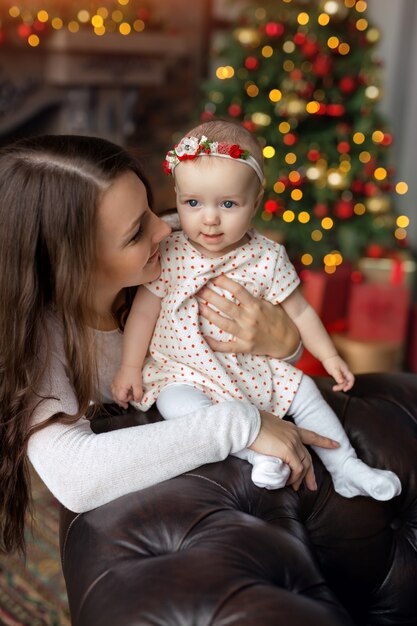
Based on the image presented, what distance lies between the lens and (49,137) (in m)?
1.46

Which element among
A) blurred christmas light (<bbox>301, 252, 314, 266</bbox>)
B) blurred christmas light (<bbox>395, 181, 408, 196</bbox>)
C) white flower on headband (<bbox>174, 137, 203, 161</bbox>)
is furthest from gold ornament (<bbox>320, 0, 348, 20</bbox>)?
white flower on headband (<bbox>174, 137, 203, 161</bbox>)

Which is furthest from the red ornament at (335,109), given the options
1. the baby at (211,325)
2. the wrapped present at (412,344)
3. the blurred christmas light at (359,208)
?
the baby at (211,325)

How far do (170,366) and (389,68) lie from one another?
3674 mm

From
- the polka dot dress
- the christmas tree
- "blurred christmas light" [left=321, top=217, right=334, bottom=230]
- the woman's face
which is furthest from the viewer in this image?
"blurred christmas light" [left=321, top=217, right=334, bottom=230]

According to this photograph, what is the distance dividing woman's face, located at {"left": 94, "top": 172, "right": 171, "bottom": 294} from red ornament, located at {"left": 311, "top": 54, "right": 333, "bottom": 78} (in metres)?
2.58

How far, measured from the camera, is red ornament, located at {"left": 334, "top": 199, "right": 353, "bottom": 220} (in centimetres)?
397

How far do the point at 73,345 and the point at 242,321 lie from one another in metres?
0.35

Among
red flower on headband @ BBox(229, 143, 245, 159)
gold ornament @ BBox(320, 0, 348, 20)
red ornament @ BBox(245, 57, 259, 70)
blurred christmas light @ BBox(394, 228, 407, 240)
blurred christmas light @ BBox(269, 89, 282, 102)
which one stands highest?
gold ornament @ BBox(320, 0, 348, 20)

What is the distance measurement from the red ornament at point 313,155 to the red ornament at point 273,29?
594 millimetres

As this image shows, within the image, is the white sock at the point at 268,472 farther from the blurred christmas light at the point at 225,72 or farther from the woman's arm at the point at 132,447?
the blurred christmas light at the point at 225,72

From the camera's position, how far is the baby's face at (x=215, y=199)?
1.49 meters

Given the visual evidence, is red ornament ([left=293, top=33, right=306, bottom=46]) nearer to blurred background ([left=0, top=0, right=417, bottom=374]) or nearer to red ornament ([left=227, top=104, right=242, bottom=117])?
blurred background ([left=0, top=0, right=417, bottom=374])

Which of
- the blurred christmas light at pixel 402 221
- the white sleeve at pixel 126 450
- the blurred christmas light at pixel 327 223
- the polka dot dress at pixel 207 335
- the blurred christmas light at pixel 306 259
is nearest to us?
the white sleeve at pixel 126 450

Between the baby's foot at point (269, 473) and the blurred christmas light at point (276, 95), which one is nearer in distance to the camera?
the baby's foot at point (269, 473)
